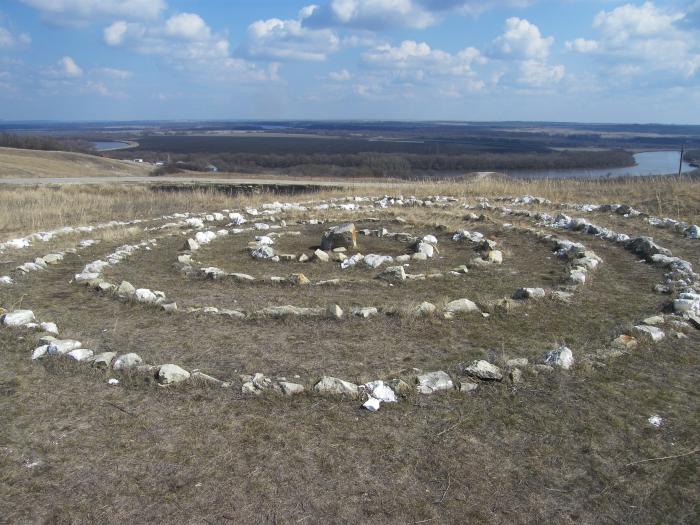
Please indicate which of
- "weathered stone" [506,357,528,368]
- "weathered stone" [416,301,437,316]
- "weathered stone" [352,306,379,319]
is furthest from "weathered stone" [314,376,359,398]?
"weathered stone" [416,301,437,316]

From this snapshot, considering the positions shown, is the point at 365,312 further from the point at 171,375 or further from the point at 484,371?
the point at 171,375

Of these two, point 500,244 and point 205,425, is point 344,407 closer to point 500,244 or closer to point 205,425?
point 205,425

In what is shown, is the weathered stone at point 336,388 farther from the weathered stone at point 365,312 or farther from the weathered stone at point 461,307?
the weathered stone at point 461,307

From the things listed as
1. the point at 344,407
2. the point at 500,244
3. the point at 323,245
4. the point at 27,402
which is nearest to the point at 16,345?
the point at 27,402

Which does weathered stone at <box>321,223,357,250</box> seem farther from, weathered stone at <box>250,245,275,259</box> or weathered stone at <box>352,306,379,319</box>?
weathered stone at <box>352,306,379,319</box>

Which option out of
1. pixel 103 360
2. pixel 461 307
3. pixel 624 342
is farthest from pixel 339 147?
pixel 103 360
